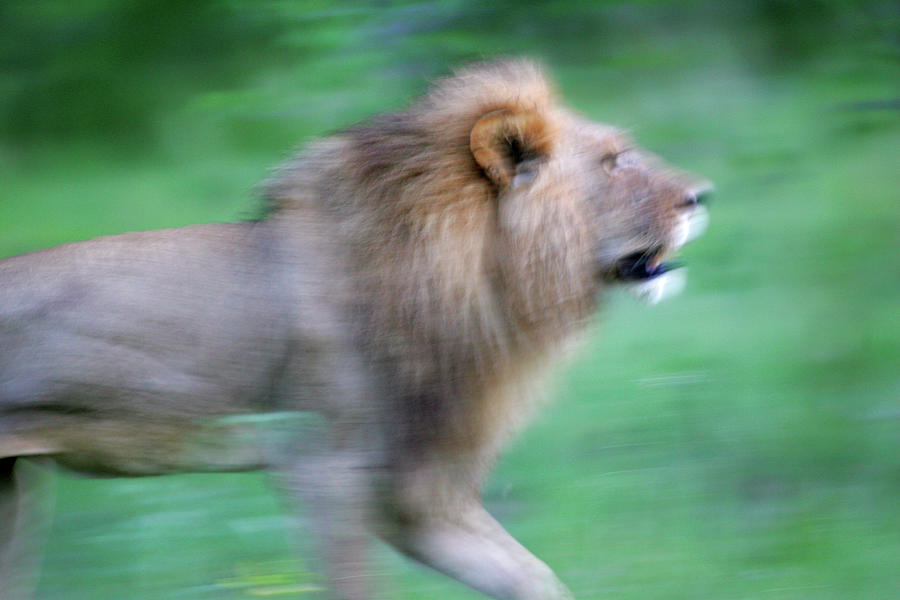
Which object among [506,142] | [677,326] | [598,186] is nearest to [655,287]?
[598,186]

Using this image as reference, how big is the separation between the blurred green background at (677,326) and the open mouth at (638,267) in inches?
4.0

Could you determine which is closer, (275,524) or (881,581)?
(881,581)

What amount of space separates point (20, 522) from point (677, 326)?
3025mm

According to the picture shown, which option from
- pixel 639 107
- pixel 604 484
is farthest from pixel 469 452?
pixel 639 107

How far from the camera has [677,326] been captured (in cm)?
546

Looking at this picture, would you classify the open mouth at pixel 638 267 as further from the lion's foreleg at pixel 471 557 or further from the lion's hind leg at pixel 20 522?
the lion's hind leg at pixel 20 522

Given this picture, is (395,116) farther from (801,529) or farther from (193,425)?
(801,529)

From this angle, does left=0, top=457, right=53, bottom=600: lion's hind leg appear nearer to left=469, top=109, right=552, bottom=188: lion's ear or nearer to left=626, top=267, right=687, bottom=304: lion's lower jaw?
left=469, top=109, right=552, bottom=188: lion's ear

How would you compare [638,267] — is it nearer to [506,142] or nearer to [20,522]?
[506,142]

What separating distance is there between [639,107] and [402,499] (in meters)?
4.23

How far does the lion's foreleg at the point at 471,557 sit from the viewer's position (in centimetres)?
312

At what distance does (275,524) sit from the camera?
4.10 metres

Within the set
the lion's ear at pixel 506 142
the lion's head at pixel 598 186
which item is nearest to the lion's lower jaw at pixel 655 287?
the lion's head at pixel 598 186

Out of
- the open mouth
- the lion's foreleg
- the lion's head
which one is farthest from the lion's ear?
the lion's foreleg
